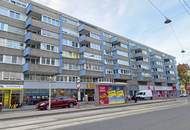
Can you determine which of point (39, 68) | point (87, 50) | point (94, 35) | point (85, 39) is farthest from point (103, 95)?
point (94, 35)

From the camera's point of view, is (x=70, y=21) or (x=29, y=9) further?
(x=70, y=21)

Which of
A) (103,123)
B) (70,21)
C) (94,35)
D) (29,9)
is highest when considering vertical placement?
(70,21)

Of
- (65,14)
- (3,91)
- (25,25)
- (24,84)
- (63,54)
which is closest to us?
(3,91)

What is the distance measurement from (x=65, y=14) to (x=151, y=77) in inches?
1642

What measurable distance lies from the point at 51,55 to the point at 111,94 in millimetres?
17222

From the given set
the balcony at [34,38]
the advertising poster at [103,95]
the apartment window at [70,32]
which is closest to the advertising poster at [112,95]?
the advertising poster at [103,95]

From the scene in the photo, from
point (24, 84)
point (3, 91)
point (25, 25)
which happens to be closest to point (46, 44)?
point (25, 25)

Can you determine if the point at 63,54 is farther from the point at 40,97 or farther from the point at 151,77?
the point at 151,77

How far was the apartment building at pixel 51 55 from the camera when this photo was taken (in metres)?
37.3

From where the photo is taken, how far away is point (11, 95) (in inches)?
1405

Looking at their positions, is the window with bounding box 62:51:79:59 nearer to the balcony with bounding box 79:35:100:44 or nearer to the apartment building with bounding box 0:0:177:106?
the apartment building with bounding box 0:0:177:106

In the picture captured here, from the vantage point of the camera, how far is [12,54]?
3791 centimetres

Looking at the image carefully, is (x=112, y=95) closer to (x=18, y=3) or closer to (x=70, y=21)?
(x=18, y=3)

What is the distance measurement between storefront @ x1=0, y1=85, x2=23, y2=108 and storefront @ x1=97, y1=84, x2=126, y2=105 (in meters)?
14.2
